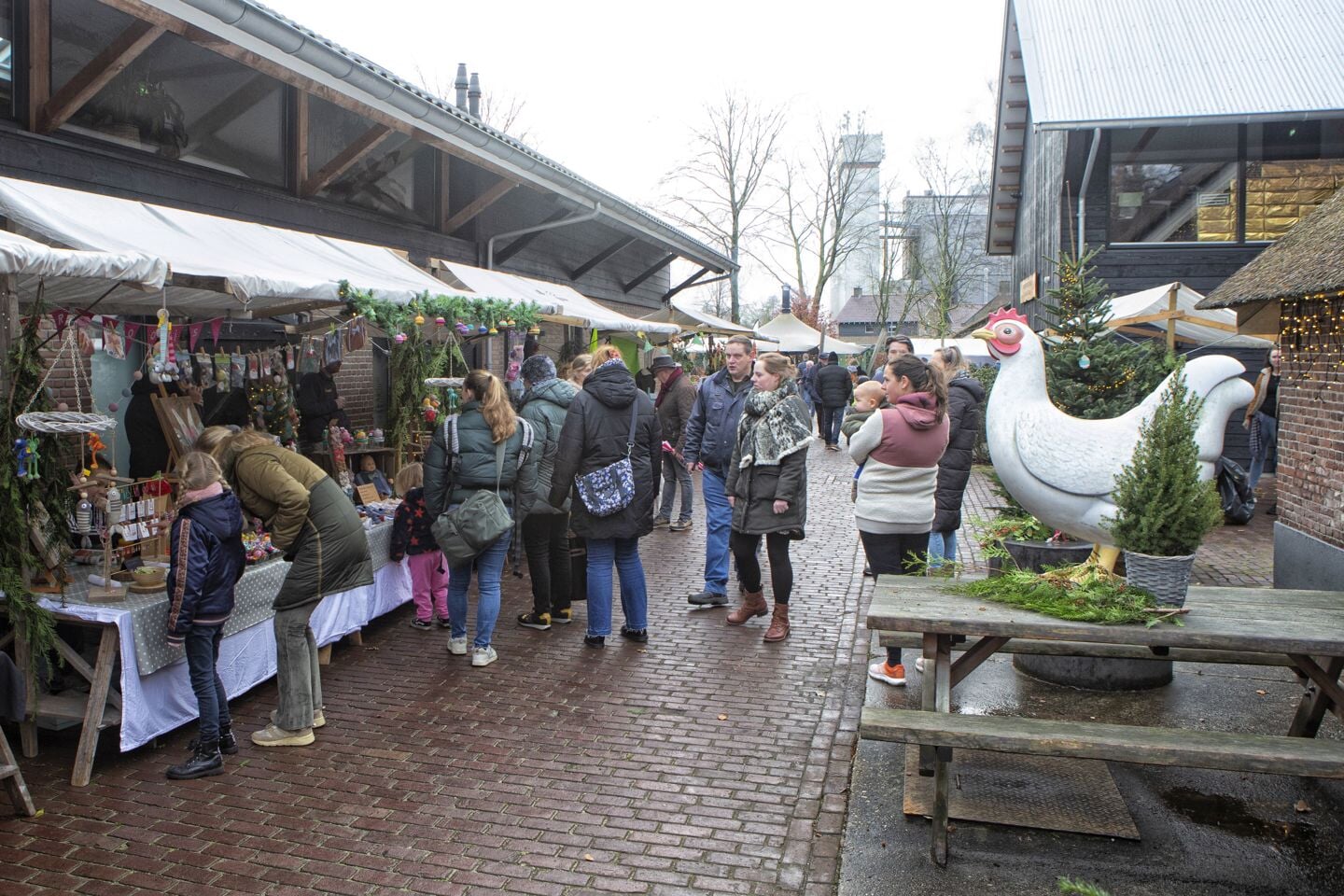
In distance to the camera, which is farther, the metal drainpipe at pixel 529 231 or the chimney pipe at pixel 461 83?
the chimney pipe at pixel 461 83

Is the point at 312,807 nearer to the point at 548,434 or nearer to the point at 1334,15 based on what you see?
the point at 548,434

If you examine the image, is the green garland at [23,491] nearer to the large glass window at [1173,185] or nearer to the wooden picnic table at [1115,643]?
the wooden picnic table at [1115,643]

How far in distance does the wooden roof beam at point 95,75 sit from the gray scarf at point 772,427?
14.8ft

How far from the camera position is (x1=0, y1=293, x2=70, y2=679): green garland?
4.41 metres

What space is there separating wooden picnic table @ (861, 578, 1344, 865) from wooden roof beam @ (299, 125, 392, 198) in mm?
7010

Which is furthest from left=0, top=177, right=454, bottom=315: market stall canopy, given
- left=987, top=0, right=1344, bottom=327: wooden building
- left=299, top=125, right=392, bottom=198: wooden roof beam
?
left=987, top=0, right=1344, bottom=327: wooden building

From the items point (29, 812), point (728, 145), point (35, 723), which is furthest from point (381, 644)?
point (728, 145)

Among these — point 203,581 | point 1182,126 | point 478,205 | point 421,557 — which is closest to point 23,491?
point 203,581

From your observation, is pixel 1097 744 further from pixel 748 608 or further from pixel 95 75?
pixel 95 75

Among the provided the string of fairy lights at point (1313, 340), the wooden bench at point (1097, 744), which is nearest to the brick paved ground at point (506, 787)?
the wooden bench at point (1097, 744)

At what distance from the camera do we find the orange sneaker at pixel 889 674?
571cm

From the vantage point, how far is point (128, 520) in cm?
533

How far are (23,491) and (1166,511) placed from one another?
16.2 feet

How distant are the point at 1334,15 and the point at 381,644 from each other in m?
15.4
